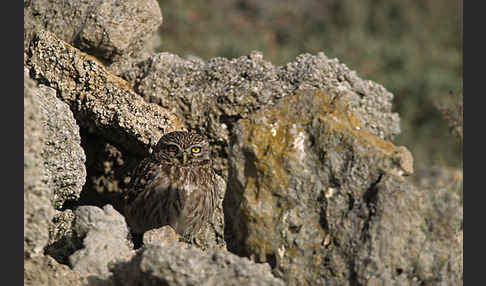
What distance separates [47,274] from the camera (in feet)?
12.0

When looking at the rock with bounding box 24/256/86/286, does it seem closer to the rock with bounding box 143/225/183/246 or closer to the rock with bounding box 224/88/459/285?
the rock with bounding box 143/225/183/246

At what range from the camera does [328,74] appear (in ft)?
18.6

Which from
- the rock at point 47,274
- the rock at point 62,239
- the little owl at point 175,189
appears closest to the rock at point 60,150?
the rock at point 62,239

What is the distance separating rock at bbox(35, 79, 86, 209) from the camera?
465cm

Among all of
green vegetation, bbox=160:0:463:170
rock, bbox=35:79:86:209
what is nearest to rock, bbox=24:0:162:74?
rock, bbox=35:79:86:209

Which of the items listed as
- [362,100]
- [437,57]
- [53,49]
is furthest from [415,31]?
[53,49]

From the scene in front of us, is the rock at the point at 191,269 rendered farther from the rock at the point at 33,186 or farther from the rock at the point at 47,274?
the rock at the point at 33,186

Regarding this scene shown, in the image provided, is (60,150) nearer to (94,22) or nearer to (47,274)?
(47,274)

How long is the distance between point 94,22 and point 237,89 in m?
1.49

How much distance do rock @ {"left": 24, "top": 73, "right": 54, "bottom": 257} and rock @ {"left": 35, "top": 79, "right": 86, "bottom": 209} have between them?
1.05m

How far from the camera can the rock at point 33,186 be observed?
135 inches

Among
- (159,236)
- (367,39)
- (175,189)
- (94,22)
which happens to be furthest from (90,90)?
(367,39)

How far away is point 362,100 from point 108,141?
249 centimetres

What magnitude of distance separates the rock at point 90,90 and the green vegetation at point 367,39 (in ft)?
23.7
